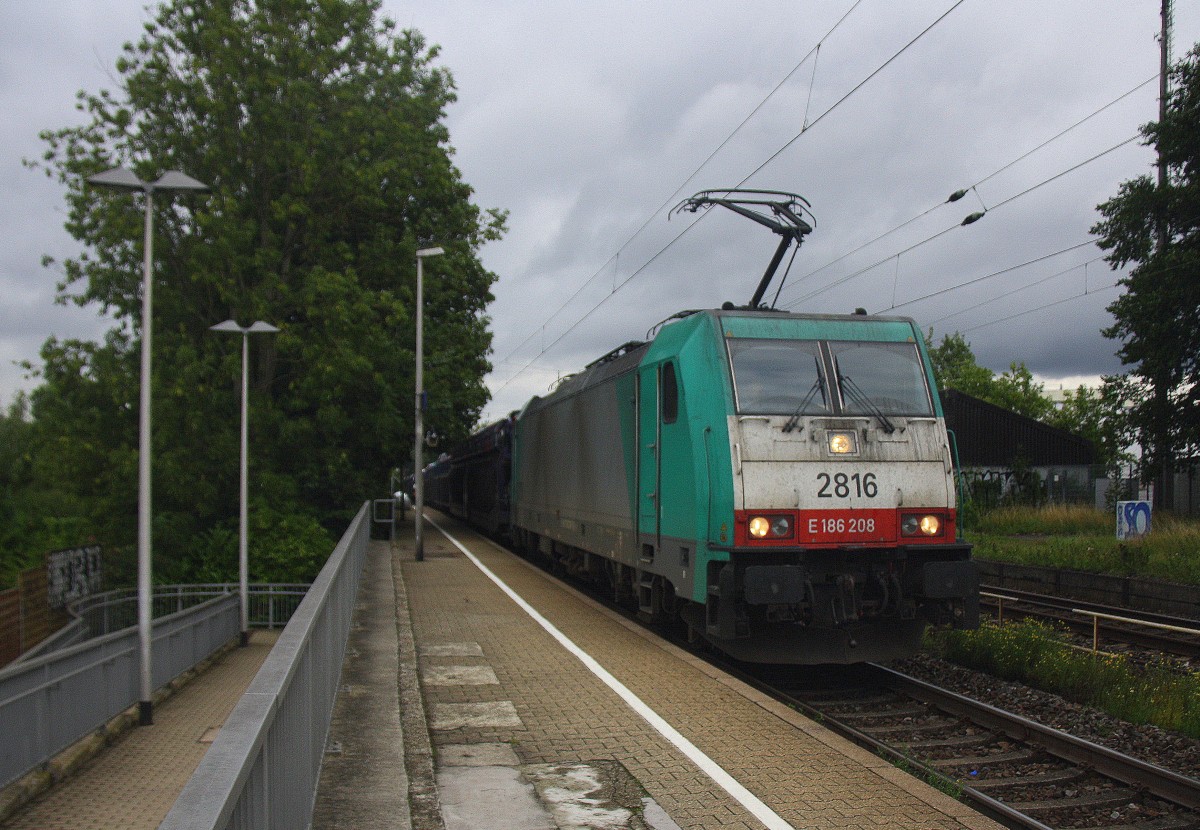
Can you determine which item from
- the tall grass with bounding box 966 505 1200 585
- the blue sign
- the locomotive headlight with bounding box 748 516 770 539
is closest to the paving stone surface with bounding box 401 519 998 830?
the locomotive headlight with bounding box 748 516 770 539

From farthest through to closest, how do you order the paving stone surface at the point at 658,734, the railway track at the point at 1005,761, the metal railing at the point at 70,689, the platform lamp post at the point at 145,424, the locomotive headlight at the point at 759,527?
the platform lamp post at the point at 145,424 < the metal railing at the point at 70,689 < the locomotive headlight at the point at 759,527 < the railway track at the point at 1005,761 < the paving stone surface at the point at 658,734

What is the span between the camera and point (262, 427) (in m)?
28.2

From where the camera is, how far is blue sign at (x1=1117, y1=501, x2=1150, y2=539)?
19359mm

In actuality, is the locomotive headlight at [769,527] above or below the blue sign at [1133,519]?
above

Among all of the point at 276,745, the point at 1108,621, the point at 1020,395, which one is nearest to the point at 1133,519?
the point at 1108,621

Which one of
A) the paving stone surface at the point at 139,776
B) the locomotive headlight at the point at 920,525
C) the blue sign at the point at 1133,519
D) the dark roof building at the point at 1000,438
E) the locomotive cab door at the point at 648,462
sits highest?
the dark roof building at the point at 1000,438

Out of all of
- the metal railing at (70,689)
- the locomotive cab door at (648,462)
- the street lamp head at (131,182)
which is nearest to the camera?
the locomotive cab door at (648,462)

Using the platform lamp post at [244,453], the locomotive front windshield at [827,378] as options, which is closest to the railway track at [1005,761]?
the locomotive front windshield at [827,378]

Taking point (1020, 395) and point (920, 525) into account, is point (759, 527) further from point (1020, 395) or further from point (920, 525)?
point (1020, 395)

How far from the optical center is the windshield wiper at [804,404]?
9.43m

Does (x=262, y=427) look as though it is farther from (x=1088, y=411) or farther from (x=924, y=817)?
(x=1088, y=411)

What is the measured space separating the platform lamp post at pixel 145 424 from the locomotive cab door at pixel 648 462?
7.32m

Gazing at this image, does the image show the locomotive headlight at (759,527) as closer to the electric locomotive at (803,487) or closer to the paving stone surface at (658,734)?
the electric locomotive at (803,487)

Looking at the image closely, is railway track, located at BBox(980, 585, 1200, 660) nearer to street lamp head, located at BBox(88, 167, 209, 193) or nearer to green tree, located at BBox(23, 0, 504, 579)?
street lamp head, located at BBox(88, 167, 209, 193)
